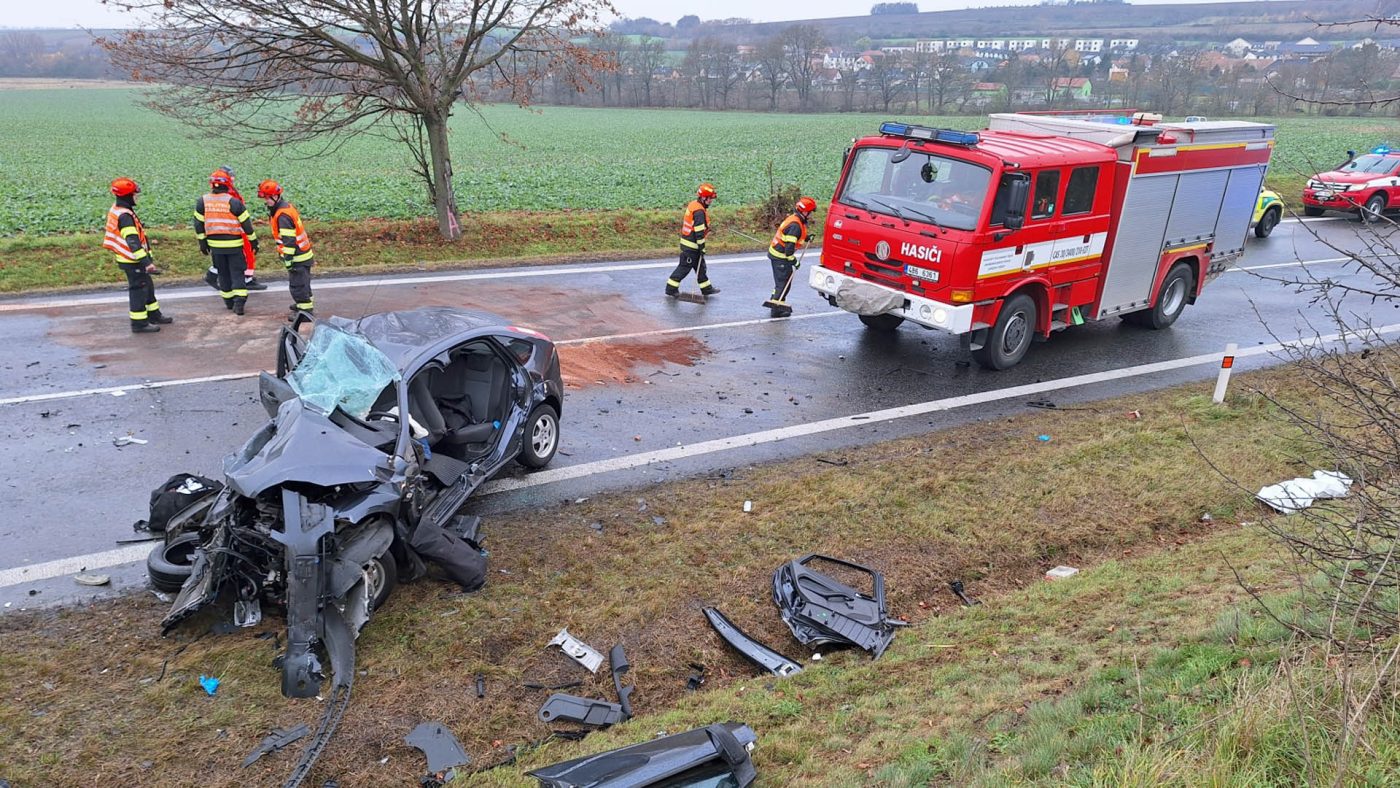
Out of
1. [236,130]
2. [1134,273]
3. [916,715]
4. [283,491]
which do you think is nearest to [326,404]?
[283,491]

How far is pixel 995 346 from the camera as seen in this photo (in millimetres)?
10836

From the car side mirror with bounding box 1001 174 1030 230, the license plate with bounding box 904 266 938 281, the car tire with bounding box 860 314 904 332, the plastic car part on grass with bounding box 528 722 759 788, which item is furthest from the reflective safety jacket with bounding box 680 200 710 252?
the plastic car part on grass with bounding box 528 722 759 788

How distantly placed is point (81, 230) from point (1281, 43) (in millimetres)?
119064

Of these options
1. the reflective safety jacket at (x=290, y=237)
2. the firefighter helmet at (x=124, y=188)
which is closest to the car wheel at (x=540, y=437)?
the reflective safety jacket at (x=290, y=237)

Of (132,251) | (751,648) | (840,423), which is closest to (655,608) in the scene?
(751,648)

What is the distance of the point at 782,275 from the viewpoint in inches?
522

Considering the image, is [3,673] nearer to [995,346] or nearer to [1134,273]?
[995,346]

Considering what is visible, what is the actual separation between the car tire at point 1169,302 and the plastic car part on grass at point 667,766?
11133 millimetres

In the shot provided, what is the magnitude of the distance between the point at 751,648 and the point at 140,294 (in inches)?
367

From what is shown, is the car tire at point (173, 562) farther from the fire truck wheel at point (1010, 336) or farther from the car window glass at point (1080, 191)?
the car window glass at point (1080, 191)

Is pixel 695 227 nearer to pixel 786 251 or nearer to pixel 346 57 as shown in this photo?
pixel 786 251

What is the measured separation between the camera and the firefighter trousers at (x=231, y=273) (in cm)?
1152

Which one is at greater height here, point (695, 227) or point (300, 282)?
point (695, 227)

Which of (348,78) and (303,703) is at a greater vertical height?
(348,78)
